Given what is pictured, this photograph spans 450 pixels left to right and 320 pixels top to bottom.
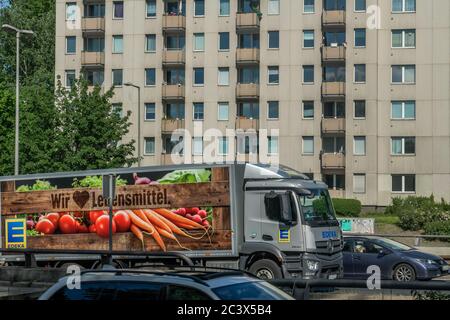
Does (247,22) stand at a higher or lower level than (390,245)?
higher

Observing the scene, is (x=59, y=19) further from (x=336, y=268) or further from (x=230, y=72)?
(x=336, y=268)

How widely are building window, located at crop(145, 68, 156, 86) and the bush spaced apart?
17042mm

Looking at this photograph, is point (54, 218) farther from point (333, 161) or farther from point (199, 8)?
point (199, 8)

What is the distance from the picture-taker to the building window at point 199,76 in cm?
6438

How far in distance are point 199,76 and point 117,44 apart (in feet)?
22.8

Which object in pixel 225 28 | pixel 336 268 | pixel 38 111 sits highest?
pixel 225 28

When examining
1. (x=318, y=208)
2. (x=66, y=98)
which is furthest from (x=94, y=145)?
(x=318, y=208)

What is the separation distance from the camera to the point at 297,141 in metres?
62.8

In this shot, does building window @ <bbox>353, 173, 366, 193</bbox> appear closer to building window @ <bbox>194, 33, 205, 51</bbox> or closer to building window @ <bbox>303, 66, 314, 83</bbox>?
building window @ <bbox>303, 66, 314, 83</bbox>

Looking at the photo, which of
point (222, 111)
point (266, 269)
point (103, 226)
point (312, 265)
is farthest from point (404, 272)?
point (222, 111)

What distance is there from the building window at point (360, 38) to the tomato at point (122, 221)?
141 ft

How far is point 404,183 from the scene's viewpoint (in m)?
61.5
